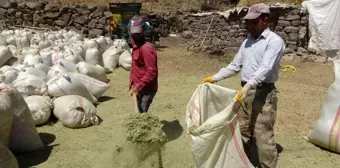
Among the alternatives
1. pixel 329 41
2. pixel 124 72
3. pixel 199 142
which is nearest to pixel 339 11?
pixel 329 41

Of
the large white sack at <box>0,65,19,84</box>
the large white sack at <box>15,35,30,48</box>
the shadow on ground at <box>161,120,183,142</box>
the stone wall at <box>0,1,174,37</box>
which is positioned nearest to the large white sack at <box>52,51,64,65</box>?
the large white sack at <box>0,65,19,84</box>

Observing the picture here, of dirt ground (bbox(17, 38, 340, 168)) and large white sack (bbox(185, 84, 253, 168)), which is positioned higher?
large white sack (bbox(185, 84, 253, 168))

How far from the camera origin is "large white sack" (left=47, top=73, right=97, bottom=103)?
16.0ft

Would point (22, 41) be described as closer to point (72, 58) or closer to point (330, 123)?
point (72, 58)

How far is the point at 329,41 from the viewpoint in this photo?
10375 mm

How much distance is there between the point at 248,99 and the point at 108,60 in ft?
18.5

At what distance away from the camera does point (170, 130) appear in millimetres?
4562

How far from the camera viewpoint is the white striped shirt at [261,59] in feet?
9.35

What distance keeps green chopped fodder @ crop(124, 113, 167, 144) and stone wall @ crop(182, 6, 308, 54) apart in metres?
7.97

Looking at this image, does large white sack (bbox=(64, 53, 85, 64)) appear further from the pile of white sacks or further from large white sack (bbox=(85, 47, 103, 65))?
large white sack (bbox=(85, 47, 103, 65))

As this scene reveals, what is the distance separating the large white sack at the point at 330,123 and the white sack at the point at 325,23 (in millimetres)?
6945

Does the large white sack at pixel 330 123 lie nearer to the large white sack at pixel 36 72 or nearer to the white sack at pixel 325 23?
the large white sack at pixel 36 72

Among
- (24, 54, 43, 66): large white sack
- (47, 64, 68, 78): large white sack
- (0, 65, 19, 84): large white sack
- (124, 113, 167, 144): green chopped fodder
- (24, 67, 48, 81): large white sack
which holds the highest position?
(124, 113, 167, 144): green chopped fodder

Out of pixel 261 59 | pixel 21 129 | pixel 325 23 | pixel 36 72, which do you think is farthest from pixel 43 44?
pixel 325 23
